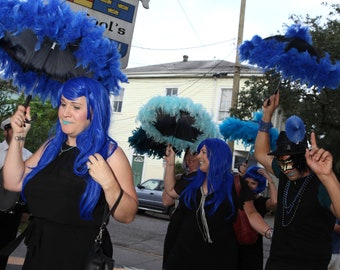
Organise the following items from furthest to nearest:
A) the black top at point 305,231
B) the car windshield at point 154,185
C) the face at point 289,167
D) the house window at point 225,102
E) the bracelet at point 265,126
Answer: the house window at point 225,102 → the car windshield at point 154,185 → the bracelet at point 265,126 → the face at point 289,167 → the black top at point 305,231

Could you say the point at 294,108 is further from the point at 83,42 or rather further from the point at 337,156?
the point at 83,42

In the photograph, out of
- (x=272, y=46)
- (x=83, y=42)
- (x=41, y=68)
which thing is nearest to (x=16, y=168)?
(x=41, y=68)

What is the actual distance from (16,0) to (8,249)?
1.37m

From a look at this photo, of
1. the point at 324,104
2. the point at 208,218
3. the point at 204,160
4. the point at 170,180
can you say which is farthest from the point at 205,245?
the point at 324,104

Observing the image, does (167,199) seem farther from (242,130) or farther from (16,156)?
(16,156)

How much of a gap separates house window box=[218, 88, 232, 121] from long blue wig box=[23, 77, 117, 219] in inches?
862

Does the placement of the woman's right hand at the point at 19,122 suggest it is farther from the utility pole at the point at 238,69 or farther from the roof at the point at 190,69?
the roof at the point at 190,69

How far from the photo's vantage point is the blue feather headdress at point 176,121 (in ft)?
16.4

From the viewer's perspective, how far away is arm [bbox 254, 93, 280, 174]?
3877mm

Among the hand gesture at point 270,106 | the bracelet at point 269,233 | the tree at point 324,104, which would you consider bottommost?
the bracelet at point 269,233

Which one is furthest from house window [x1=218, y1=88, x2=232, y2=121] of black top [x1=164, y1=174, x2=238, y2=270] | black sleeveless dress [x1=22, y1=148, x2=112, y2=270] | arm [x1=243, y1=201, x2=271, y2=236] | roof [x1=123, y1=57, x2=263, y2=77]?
black sleeveless dress [x1=22, y1=148, x2=112, y2=270]

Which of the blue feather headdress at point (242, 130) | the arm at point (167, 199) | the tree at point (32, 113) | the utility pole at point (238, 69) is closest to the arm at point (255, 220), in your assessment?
the arm at point (167, 199)

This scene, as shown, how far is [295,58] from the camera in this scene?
3.50 m

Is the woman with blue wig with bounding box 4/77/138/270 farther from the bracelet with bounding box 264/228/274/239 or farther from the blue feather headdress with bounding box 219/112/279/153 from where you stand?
the blue feather headdress with bounding box 219/112/279/153
